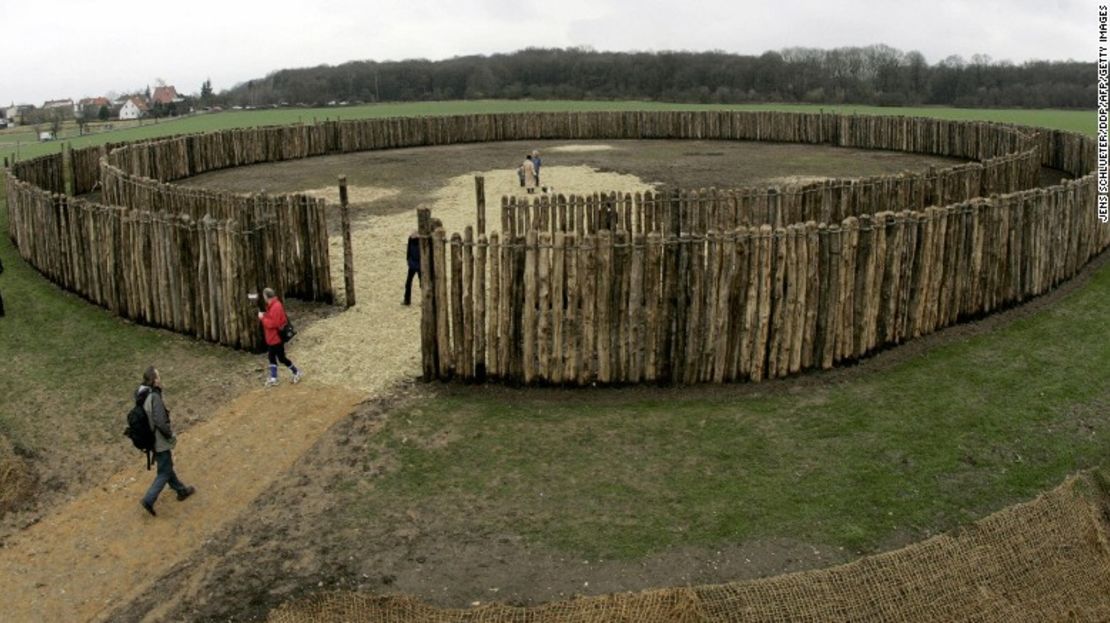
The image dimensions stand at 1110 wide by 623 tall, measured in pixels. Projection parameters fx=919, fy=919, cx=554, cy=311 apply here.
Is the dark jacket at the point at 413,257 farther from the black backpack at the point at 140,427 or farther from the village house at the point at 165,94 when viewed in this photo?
the village house at the point at 165,94

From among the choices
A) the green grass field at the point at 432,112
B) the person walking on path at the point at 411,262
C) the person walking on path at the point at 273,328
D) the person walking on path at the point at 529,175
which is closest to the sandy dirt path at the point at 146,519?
the person walking on path at the point at 273,328

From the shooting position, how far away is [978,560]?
7195 millimetres

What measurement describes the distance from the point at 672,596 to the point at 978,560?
8.28ft

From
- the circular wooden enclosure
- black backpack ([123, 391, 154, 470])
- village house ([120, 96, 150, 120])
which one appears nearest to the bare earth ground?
the circular wooden enclosure

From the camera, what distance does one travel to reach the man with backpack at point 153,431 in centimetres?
809

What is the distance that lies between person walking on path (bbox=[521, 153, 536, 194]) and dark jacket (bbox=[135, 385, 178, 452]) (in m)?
17.3

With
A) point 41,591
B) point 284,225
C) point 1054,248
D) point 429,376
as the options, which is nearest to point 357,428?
point 429,376

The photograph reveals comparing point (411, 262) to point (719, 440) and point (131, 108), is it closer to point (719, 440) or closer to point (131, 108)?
point (719, 440)

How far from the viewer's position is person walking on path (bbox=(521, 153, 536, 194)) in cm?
2500

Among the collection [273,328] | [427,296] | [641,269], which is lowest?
[273,328]

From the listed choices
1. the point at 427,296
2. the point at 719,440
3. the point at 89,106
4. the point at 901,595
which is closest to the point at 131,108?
the point at 89,106

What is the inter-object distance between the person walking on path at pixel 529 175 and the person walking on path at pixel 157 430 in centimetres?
1728

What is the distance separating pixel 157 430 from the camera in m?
8.16

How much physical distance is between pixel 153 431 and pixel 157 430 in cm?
4
